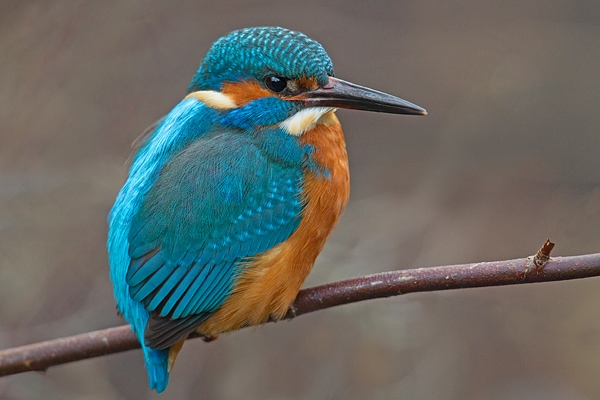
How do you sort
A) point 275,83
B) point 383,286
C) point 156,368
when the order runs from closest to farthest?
point 383,286, point 156,368, point 275,83

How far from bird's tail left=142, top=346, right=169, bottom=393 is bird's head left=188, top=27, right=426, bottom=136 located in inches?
33.2

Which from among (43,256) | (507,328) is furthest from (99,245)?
(507,328)

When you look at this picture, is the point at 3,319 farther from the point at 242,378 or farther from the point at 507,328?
the point at 507,328

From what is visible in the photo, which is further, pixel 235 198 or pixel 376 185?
pixel 376 185

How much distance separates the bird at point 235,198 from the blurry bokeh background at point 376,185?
1047 millimetres

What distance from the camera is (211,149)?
2.58 meters

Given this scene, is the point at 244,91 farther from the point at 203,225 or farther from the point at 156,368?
the point at 156,368

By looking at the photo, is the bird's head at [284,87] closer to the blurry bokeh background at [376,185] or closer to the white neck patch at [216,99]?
the white neck patch at [216,99]

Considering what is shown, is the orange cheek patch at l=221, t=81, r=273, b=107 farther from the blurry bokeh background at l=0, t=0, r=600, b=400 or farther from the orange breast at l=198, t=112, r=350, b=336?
the blurry bokeh background at l=0, t=0, r=600, b=400

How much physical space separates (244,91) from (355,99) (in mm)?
402

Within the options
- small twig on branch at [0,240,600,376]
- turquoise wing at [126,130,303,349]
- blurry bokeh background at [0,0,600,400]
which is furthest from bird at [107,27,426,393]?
blurry bokeh background at [0,0,600,400]

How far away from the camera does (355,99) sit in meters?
2.60

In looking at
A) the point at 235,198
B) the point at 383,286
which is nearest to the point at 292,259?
the point at 235,198

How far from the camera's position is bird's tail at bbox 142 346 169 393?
2500 millimetres
